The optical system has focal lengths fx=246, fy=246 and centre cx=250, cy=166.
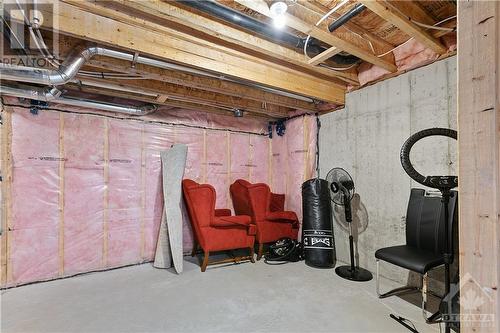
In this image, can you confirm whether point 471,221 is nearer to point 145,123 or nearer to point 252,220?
point 252,220

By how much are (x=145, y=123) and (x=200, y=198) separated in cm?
137

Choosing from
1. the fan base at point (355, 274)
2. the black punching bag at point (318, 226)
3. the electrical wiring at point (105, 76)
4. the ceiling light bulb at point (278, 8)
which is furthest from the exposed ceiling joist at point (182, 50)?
the fan base at point (355, 274)

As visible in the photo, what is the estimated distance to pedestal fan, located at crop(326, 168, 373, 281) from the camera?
9.20 feet

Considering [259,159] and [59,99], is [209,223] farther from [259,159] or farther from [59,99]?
[59,99]

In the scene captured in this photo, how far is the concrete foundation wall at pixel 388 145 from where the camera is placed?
A: 236 cm

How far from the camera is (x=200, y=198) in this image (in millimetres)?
2994

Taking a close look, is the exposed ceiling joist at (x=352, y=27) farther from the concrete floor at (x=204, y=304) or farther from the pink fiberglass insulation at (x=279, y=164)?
the concrete floor at (x=204, y=304)

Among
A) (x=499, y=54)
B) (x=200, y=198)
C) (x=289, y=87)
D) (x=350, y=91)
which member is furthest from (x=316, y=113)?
(x=499, y=54)

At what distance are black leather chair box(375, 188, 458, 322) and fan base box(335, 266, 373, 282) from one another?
1.06ft

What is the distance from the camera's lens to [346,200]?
2869mm

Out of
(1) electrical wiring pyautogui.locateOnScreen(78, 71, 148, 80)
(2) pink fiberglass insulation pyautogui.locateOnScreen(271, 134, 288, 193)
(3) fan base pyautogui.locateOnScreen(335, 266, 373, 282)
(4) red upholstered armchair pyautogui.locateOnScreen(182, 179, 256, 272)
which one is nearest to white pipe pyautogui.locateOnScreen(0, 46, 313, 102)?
(1) electrical wiring pyautogui.locateOnScreen(78, 71, 148, 80)

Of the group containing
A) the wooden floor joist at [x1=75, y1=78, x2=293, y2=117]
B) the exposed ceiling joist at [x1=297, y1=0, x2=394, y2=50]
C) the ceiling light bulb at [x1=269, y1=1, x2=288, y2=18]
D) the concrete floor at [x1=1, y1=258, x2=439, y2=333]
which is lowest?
the concrete floor at [x1=1, y1=258, x2=439, y2=333]

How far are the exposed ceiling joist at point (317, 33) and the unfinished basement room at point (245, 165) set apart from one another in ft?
0.06

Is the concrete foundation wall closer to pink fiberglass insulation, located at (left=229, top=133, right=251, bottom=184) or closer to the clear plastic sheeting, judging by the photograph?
the clear plastic sheeting
